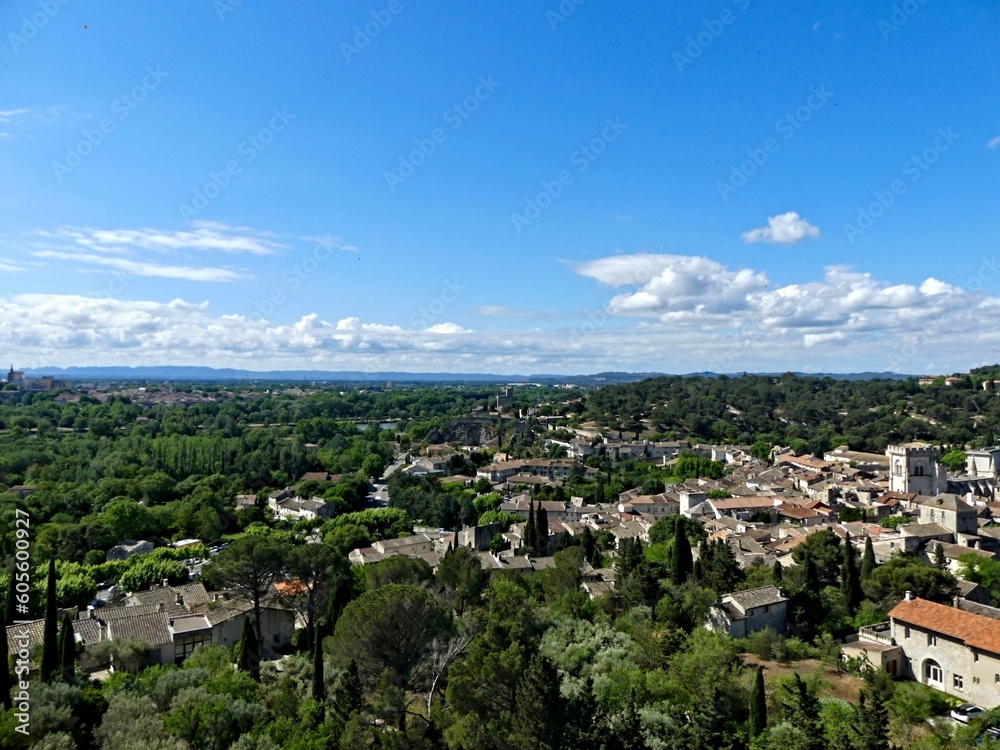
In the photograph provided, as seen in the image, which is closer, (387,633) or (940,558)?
(387,633)

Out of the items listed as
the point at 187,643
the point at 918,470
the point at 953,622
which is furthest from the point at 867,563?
the point at 918,470

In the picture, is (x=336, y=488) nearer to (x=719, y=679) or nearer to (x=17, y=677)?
(x=17, y=677)

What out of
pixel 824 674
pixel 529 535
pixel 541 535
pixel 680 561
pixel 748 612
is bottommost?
pixel 541 535

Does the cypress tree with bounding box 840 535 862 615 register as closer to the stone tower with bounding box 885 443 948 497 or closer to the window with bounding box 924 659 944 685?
the window with bounding box 924 659 944 685

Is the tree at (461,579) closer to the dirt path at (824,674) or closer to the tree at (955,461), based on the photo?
the dirt path at (824,674)

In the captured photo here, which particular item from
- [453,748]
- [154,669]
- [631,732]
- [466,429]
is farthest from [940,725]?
[466,429]

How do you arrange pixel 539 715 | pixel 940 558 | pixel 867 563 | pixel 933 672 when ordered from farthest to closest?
pixel 940 558, pixel 867 563, pixel 933 672, pixel 539 715

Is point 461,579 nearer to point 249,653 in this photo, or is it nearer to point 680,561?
point 249,653

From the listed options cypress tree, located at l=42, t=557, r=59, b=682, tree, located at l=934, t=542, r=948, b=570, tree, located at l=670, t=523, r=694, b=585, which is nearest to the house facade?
tree, located at l=670, t=523, r=694, b=585
